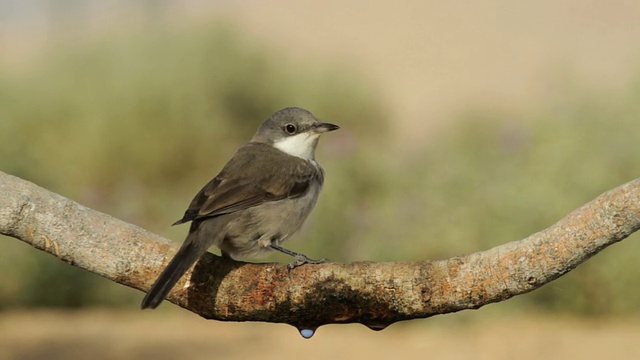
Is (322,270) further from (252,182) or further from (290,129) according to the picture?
(290,129)

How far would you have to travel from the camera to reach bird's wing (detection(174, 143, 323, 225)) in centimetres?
567

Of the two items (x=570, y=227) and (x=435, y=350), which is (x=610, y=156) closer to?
(x=435, y=350)

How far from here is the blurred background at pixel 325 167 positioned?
9656mm

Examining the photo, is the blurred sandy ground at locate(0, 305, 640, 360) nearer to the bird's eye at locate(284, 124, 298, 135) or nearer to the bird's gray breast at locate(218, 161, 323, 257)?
the bird's eye at locate(284, 124, 298, 135)

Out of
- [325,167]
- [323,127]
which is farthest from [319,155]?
[323,127]

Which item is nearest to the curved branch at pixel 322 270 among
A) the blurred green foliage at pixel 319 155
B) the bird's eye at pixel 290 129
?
the bird's eye at pixel 290 129

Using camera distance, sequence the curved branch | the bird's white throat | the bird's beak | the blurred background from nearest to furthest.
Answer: the curved branch
the bird's beak
the bird's white throat
the blurred background

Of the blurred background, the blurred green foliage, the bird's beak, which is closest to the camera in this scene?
the bird's beak

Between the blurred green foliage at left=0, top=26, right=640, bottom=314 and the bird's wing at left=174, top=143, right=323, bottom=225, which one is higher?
the bird's wing at left=174, top=143, right=323, bottom=225

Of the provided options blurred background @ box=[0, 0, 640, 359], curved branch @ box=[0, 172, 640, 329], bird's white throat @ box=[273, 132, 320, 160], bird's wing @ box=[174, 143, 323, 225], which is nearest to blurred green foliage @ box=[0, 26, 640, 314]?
blurred background @ box=[0, 0, 640, 359]

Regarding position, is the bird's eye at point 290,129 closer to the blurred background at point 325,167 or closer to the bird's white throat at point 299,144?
the bird's white throat at point 299,144

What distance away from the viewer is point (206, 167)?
1608 cm

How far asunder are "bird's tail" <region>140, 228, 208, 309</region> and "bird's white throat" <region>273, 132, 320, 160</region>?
6.15 ft

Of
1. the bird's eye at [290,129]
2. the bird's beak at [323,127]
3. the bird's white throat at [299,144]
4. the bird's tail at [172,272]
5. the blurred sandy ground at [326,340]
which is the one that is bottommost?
the blurred sandy ground at [326,340]
